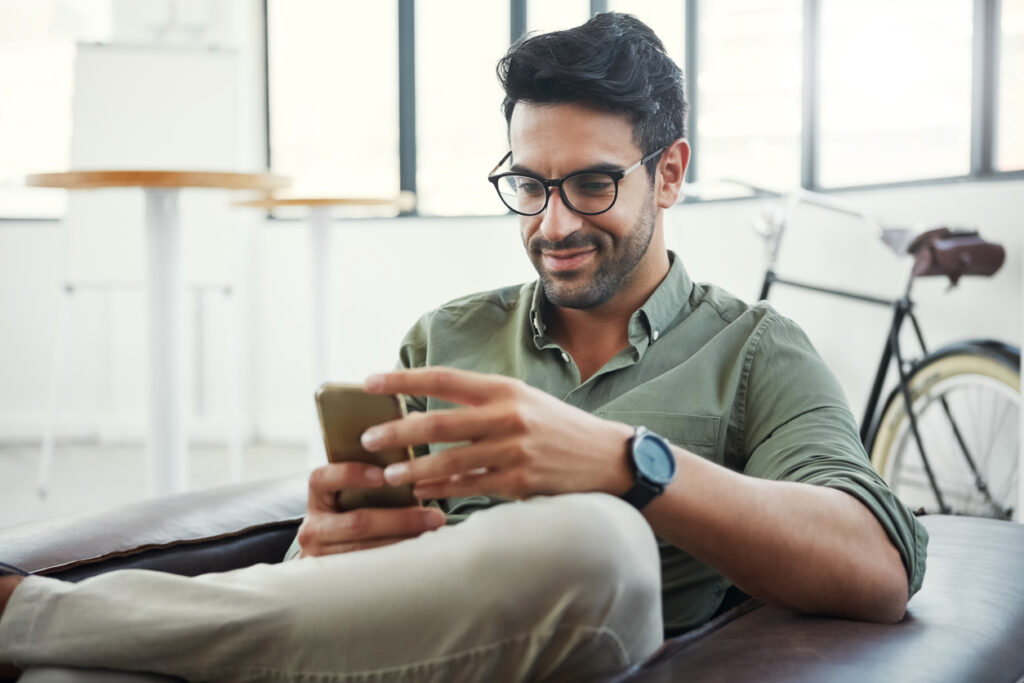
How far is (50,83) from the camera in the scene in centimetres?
533

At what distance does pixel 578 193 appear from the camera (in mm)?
1422

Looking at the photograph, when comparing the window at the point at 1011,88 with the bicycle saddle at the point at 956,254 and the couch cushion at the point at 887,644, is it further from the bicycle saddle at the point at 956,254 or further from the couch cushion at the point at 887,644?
the couch cushion at the point at 887,644

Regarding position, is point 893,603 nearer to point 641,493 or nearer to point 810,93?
point 641,493

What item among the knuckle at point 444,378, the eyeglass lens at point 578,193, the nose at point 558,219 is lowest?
the knuckle at point 444,378

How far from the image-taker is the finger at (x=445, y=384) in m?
0.94

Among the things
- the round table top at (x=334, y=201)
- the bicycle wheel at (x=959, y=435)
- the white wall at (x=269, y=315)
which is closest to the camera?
the bicycle wheel at (x=959, y=435)

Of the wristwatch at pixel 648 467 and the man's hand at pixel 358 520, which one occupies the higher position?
the wristwatch at pixel 648 467

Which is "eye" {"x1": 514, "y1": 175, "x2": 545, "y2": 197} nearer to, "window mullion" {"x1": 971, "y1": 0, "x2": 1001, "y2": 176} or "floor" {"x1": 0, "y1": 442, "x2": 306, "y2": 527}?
"window mullion" {"x1": 971, "y1": 0, "x2": 1001, "y2": 176}

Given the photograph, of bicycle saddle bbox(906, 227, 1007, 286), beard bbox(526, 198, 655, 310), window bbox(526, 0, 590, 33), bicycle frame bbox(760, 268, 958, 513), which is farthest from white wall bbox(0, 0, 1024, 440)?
beard bbox(526, 198, 655, 310)

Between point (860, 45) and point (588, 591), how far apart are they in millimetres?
3039

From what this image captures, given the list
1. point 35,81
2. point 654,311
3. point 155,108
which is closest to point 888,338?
point 654,311

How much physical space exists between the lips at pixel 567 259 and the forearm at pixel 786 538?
1.55 feet

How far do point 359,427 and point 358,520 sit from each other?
0.12 metres

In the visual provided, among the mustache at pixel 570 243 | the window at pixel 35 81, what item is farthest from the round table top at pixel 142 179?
the window at pixel 35 81
